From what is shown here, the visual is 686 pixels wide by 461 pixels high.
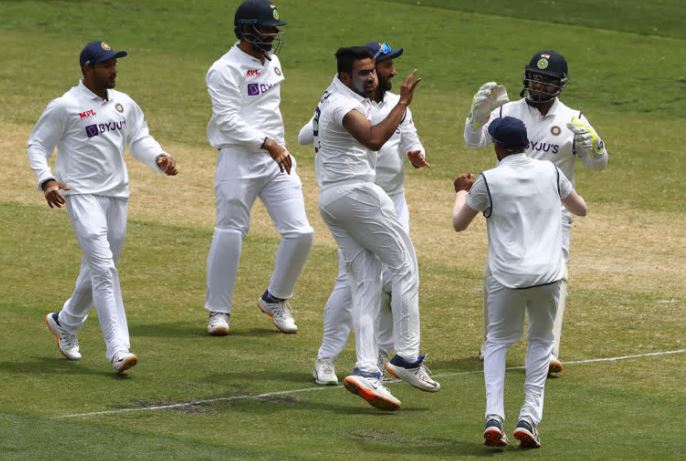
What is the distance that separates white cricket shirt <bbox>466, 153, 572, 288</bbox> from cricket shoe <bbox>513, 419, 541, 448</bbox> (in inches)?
32.8

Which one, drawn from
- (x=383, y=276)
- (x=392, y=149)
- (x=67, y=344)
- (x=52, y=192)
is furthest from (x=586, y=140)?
(x=67, y=344)

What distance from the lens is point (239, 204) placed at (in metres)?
13.5

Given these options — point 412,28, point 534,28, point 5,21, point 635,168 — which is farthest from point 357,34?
point 635,168

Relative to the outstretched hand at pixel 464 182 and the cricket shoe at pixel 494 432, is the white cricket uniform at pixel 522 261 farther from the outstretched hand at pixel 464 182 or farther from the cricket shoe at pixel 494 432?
the outstretched hand at pixel 464 182

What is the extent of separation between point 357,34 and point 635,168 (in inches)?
378

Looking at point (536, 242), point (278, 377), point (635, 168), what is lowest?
point (635, 168)

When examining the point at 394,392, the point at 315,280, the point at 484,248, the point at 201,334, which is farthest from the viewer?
the point at 484,248

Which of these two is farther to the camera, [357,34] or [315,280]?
[357,34]

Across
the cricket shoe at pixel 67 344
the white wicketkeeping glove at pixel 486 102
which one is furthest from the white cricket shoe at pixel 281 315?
the white wicketkeeping glove at pixel 486 102

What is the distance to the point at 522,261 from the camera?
30.9ft

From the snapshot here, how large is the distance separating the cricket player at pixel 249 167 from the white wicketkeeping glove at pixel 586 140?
8.38 ft

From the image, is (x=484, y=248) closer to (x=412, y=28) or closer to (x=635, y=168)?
(x=635, y=168)

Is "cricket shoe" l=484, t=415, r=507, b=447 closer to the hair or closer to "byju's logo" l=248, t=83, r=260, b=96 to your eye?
the hair

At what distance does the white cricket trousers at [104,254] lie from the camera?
37.6 feet
